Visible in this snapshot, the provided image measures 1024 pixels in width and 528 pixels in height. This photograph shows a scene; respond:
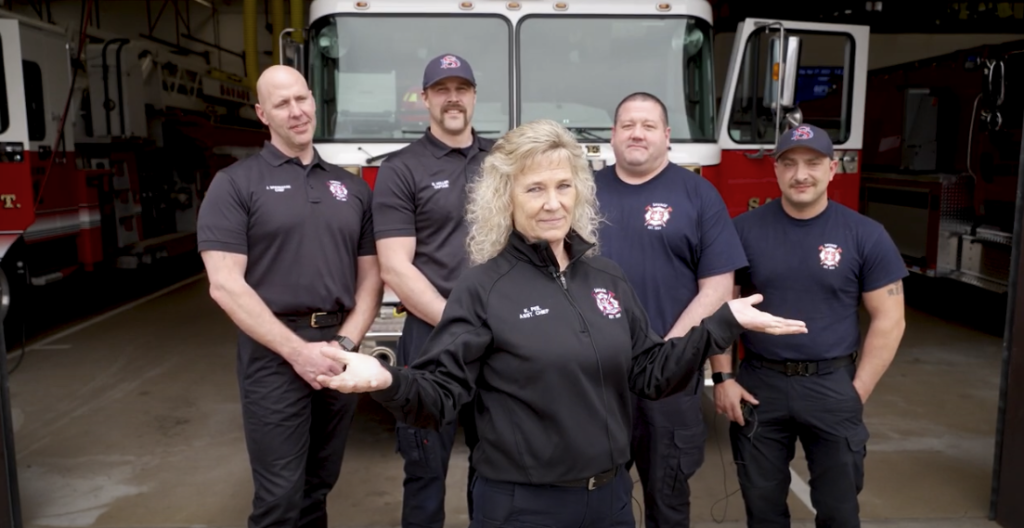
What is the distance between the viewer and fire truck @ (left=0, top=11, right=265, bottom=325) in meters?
6.93

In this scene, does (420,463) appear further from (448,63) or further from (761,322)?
(761,322)

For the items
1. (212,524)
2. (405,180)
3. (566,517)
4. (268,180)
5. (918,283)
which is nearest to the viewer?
(566,517)

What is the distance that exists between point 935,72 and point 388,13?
7.14 meters

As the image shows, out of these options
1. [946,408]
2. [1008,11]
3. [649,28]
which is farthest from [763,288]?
[1008,11]

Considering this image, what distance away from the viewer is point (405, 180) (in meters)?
3.06

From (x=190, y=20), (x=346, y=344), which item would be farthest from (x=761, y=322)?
(x=190, y=20)

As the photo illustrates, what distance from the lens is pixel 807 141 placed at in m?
2.86

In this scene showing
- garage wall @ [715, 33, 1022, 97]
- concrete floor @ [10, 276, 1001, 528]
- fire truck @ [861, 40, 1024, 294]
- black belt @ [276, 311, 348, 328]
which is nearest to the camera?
black belt @ [276, 311, 348, 328]

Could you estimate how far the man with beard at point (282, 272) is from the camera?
2.77 meters

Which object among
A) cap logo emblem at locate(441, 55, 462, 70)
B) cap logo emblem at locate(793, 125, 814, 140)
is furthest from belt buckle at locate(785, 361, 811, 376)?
cap logo emblem at locate(441, 55, 462, 70)

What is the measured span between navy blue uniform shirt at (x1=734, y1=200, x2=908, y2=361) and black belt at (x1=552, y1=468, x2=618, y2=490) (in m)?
1.11

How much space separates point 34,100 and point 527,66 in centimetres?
518

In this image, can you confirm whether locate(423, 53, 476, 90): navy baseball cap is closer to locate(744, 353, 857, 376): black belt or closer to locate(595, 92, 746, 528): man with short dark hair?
locate(595, 92, 746, 528): man with short dark hair

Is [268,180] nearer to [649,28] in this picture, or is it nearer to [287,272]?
[287,272]
